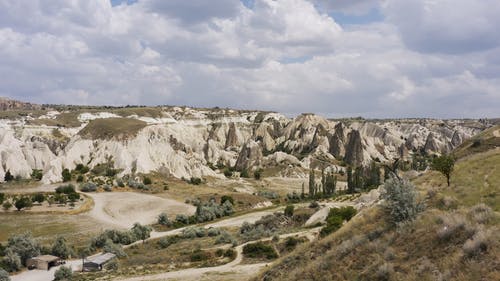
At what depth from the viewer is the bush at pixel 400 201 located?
19.1 metres

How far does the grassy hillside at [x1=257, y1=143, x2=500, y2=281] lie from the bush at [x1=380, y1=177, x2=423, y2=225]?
0.38m

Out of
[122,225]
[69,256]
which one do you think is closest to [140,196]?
[122,225]

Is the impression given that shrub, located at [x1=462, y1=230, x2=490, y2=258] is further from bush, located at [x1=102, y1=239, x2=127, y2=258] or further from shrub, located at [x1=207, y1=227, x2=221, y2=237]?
shrub, located at [x1=207, y1=227, x2=221, y2=237]

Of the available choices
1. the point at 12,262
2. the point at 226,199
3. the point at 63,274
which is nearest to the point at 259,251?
the point at 63,274

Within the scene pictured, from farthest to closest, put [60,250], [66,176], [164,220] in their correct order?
[66,176], [164,220], [60,250]

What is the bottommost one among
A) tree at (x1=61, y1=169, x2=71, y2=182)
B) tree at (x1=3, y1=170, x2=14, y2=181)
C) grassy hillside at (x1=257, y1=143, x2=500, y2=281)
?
tree at (x1=3, y1=170, x2=14, y2=181)

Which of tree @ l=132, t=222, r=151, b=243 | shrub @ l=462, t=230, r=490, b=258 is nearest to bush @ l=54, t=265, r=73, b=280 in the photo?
tree @ l=132, t=222, r=151, b=243

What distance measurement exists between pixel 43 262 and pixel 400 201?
43167 millimetres

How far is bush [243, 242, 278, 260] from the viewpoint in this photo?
4181 cm

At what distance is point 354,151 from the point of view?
157125 mm

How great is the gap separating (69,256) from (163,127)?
10285cm

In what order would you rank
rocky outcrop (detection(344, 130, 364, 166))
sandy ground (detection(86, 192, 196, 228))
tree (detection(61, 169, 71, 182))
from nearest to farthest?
sandy ground (detection(86, 192, 196, 228))
tree (detection(61, 169, 71, 182))
rocky outcrop (detection(344, 130, 364, 166))

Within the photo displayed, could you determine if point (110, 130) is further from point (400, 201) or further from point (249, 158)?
point (400, 201)

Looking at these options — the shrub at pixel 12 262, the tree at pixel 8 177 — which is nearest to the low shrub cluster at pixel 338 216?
the shrub at pixel 12 262
